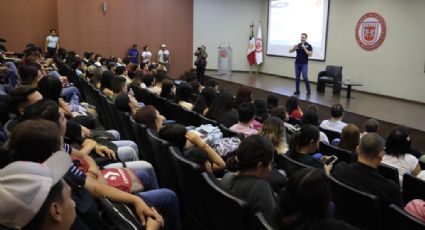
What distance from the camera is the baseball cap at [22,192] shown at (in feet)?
3.32

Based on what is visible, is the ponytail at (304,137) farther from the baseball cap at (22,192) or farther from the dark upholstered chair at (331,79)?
the dark upholstered chair at (331,79)

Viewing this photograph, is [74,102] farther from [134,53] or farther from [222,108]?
[134,53]

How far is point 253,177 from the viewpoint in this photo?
1.94 metres

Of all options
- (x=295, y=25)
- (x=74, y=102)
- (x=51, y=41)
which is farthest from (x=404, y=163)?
(x=51, y=41)

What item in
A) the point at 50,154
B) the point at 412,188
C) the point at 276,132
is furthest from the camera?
the point at 276,132

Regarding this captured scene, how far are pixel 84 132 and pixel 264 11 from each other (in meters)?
11.7

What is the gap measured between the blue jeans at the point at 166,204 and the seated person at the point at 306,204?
3.25 ft

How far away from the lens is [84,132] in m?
3.04

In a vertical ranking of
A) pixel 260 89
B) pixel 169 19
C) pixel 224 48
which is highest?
pixel 169 19

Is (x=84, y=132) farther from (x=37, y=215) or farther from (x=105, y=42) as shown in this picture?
(x=105, y=42)

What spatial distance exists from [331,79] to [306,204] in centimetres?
864

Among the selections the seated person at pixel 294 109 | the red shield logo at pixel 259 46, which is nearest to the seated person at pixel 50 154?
the seated person at pixel 294 109

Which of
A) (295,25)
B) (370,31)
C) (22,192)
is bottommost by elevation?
(22,192)

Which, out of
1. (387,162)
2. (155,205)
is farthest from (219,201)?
(387,162)
